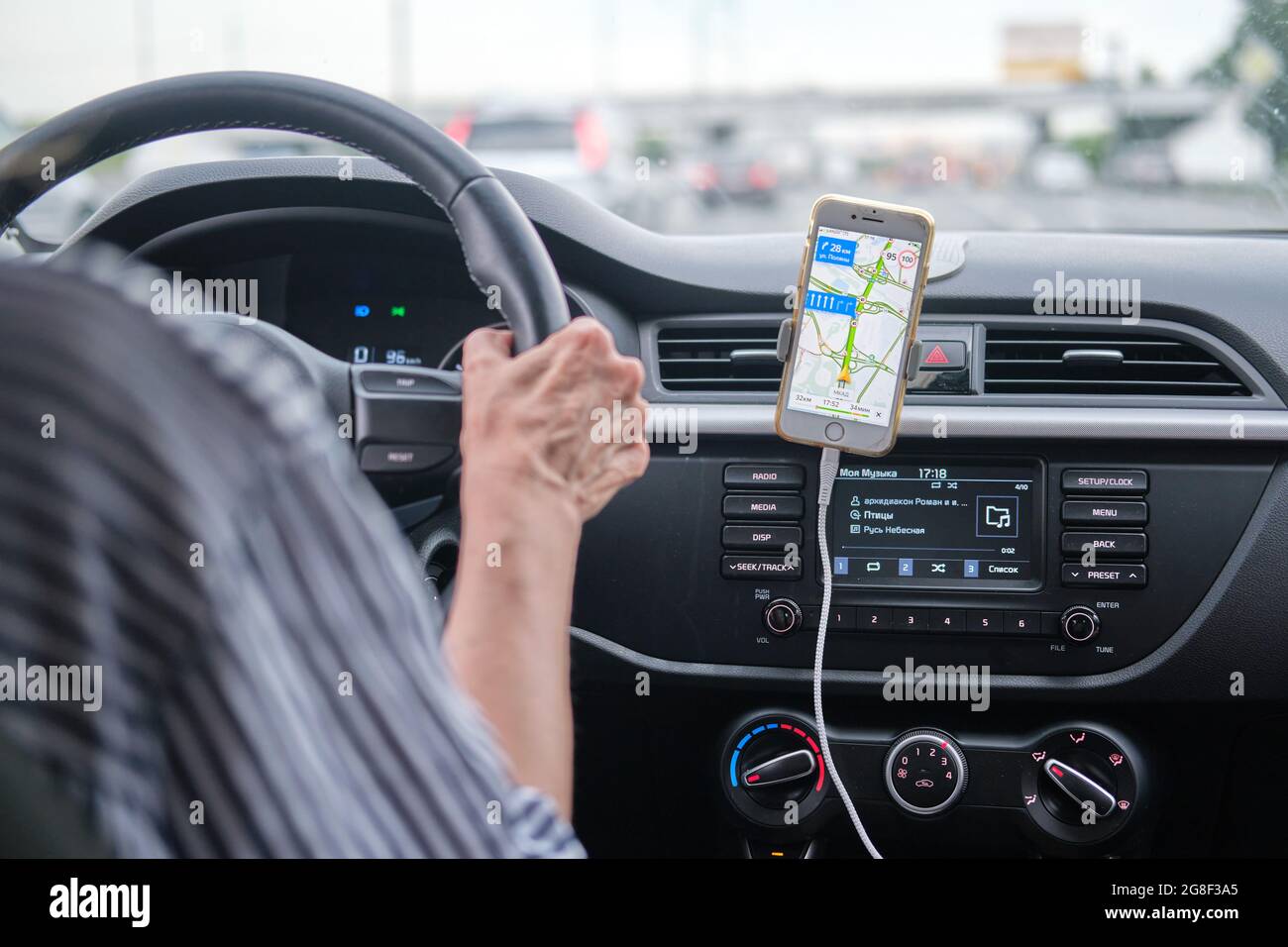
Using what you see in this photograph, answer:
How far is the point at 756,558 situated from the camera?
6.88ft

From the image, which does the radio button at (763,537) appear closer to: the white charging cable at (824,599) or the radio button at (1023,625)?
the white charging cable at (824,599)

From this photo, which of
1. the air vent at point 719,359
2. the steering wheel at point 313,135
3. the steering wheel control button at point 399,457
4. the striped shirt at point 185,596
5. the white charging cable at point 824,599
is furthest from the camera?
the air vent at point 719,359

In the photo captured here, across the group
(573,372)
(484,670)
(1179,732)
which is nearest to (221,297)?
(573,372)

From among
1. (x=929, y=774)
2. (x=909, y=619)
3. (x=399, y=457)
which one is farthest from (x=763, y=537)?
(x=399, y=457)

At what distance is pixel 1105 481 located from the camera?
206 cm

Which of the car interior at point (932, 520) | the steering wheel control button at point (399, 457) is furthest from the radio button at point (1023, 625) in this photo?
the steering wheel control button at point (399, 457)

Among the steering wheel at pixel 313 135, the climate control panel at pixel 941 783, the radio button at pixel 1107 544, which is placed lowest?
the climate control panel at pixel 941 783

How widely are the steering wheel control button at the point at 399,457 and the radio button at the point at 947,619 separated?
2.80 ft

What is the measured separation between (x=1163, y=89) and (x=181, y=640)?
2.65 m

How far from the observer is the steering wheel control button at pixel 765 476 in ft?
6.85

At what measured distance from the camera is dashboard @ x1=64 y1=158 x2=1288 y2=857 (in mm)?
2059
